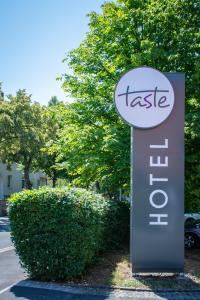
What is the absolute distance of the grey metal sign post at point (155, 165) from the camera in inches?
386

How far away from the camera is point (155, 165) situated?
9969mm

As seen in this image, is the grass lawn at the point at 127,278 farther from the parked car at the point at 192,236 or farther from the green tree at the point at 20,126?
the green tree at the point at 20,126

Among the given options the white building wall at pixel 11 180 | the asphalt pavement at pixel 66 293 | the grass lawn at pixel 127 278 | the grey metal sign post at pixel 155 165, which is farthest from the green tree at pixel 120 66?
the white building wall at pixel 11 180

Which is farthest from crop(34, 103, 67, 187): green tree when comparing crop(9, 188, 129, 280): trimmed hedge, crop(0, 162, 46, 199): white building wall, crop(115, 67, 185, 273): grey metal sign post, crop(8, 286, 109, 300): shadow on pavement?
crop(8, 286, 109, 300): shadow on pavement

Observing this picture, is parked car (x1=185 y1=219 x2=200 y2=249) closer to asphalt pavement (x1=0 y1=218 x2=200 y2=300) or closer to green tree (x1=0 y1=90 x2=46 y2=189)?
asphalt pavement (x1=0 y1=218 x2=200 y2=300)

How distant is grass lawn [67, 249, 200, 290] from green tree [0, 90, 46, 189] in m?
24.1

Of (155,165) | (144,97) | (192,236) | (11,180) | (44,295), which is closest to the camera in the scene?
(44,295)

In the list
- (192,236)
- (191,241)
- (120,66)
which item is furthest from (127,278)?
(120,66)

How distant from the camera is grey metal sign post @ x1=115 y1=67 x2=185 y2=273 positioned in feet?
32.2

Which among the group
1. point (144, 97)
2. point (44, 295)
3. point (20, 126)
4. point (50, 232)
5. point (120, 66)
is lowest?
point (44, 295)

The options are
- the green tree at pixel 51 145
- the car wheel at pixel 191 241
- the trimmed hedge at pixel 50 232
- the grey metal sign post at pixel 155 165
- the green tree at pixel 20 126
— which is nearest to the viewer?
the trimmed hedge at pixel 50 232

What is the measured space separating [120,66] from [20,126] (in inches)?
786

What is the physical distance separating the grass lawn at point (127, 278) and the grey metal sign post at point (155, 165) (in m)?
0.29

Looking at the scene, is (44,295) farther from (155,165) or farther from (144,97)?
(144,97)
